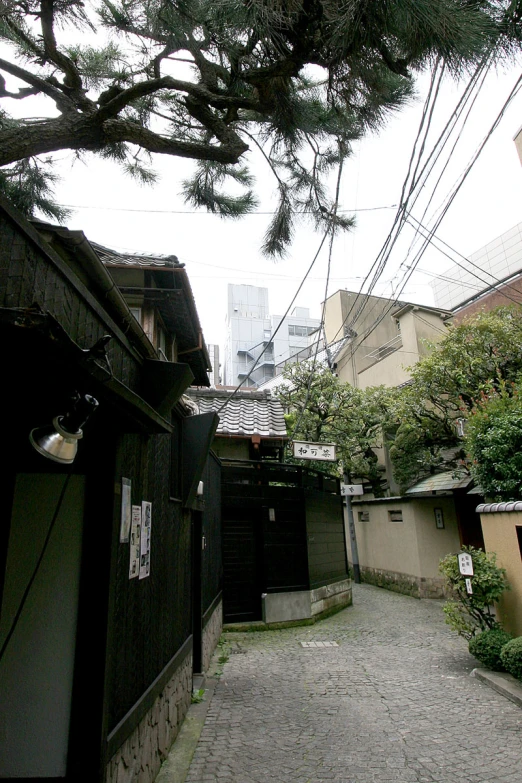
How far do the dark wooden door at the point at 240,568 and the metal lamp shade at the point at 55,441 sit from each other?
8.44 meters

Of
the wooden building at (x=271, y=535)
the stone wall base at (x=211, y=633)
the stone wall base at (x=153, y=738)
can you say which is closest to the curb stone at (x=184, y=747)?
the stone wall base at (x=153, y=738)

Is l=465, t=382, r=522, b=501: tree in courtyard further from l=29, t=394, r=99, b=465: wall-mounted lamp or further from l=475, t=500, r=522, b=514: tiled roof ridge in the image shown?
l=29, t=394, r=99, b=465: wall-mounted lamp

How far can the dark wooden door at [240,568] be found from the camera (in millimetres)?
10125

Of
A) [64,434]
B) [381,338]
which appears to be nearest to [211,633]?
[64,434]

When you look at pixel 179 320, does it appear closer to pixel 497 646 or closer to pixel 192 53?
pixel 192 53

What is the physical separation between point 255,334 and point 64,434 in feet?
131

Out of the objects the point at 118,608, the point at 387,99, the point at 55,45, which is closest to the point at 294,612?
the point at 118,608

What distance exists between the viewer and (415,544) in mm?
14516

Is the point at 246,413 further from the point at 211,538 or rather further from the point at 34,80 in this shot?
the point at 34,80

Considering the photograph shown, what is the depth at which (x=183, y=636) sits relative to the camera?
18.3 feet

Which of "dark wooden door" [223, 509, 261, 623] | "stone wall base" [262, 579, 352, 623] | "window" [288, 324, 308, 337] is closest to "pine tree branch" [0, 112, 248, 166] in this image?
"dark wooden door" [223, 509, 261, 623]

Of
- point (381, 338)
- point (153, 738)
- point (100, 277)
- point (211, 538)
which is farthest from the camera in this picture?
point (381, 338)

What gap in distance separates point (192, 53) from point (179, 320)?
4.47m

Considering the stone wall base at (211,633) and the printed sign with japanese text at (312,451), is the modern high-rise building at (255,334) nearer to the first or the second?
the printed sign with japanese text at (312,451)
